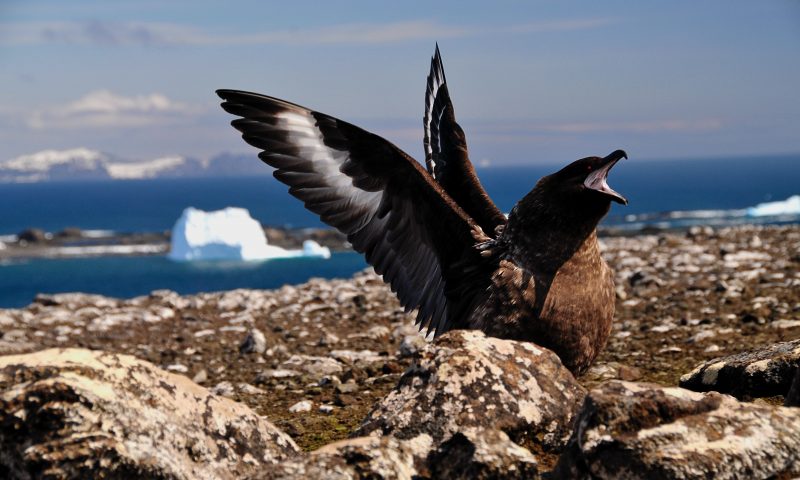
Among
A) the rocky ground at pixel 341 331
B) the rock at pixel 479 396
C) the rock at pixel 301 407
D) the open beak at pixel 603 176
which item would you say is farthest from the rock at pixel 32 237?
the rock at pixel 479 396

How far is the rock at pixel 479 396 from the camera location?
13.3 ft

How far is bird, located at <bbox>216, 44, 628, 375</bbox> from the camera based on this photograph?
5816mm

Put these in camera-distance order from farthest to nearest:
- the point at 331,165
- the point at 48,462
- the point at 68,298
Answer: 1. the point at 68,298
2. the point at 331,165
3. the point at 48,462

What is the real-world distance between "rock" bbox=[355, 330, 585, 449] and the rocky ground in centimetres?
20

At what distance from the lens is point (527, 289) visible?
5.87 meters

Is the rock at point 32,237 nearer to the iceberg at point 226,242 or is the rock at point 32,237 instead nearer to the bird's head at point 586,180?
the iceberg at point 226,242

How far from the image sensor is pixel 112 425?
376 centimetres

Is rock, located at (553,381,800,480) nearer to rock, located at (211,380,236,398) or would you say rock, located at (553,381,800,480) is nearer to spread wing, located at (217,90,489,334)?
spread wing, located at (217,90,489,334)

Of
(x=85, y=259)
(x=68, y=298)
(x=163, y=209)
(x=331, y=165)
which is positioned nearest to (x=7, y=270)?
(x=85, y=259)

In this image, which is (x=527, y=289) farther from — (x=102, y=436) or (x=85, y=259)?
(x=85, y=259)

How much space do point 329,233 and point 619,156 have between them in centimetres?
6591

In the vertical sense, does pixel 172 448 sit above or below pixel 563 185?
below

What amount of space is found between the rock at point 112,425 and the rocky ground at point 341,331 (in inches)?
62.7

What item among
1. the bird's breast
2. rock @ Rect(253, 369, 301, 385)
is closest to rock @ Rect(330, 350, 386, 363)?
rock @ Rect(253, 369, 301, 385)
